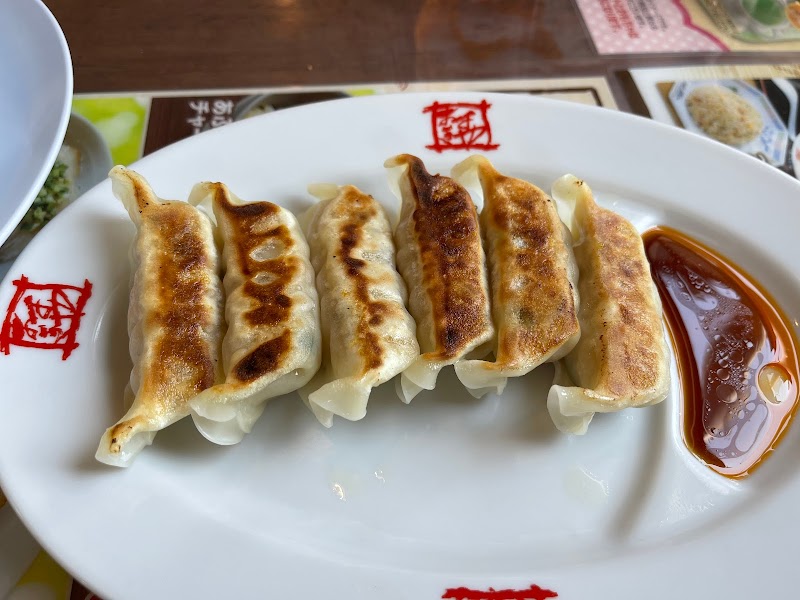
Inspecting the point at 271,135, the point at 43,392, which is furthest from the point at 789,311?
the point at 43,392

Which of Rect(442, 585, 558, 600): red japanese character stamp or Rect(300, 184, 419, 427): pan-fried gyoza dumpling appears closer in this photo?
Rect(442, 585, 558, 600): red japanese character stamp

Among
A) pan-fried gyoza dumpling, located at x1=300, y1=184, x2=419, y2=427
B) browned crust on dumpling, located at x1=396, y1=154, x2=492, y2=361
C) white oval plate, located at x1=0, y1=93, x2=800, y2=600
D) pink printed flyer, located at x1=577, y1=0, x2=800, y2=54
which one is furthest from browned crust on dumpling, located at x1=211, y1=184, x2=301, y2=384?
pink printed flyer, located at x1=577, y1=0, x2=800, y2=54

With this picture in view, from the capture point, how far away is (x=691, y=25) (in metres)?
3.51

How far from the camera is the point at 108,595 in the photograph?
138cm

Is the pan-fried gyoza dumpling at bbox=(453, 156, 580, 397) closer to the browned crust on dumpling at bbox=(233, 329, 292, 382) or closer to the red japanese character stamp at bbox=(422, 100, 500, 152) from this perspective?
the red japanese character stamp at bbox=(422, 100, 500, 152)

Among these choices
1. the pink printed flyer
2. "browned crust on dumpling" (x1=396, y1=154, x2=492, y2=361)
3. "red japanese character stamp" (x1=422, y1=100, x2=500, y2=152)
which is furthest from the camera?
the pink printed flyer

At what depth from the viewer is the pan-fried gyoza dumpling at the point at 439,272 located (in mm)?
1678

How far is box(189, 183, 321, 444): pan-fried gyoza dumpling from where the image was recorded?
1.55 meters

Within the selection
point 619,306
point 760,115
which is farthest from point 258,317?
point 760,115

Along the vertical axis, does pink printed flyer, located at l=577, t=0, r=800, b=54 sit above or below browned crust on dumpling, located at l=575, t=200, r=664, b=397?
above

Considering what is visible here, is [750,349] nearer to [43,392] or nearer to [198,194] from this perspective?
[198,194]

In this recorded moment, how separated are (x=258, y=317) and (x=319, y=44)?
2.07 m

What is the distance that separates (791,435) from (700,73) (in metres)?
2.13

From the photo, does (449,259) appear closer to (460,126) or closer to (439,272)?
(439,272)
